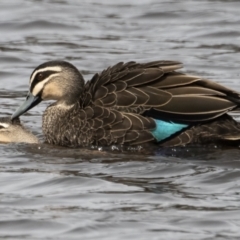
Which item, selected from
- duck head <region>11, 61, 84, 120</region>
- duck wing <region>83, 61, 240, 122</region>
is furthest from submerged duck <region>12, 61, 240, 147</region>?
duck head <region>11, 61, 84, 120</region>

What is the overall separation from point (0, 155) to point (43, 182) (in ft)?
4.52

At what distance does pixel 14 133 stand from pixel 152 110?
5.66 ft

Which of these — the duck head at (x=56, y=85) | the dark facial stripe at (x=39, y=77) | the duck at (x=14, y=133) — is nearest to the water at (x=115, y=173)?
the duck at (x=14, y=133)

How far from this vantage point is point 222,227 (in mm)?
9633

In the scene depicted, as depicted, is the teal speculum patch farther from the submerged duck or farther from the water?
the water

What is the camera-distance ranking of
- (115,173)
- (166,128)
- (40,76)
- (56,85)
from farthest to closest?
(56,85) < (40,76) < (166,128) < (115,173)

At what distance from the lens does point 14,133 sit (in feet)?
42.7

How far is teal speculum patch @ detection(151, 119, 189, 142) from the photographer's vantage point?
12.2 meters

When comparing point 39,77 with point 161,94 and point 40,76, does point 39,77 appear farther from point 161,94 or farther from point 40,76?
point 161,94

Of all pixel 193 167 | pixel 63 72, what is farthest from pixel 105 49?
pixel 193 167

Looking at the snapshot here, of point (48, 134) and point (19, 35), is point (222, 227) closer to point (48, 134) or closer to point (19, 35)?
point (48, 134)

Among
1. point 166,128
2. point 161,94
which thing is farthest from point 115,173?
point 161,94

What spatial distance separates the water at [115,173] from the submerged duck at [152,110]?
18 centimetres

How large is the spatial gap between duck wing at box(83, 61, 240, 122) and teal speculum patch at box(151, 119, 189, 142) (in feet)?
0.21
